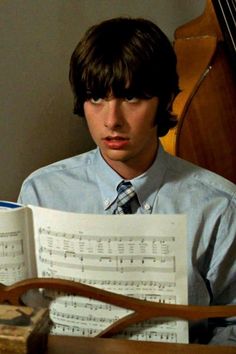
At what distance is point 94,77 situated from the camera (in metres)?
0.76

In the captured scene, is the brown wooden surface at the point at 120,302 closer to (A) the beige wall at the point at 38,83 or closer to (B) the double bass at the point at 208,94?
(A) the beige wall at the point at 38,83

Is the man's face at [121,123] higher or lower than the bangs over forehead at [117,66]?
lower

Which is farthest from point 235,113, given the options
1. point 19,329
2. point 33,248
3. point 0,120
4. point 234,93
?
point 19,329

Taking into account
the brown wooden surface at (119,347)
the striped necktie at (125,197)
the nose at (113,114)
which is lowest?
the brown wooden surface at (119,347)

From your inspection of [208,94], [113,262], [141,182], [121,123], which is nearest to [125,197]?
[141,182]

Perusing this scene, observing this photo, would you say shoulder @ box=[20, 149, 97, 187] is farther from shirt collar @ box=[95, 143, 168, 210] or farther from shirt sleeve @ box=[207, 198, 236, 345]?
shirt sleeve @ box=[207, 198, 236, 345]

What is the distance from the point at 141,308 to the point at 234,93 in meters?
0.78

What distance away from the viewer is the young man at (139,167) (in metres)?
0.75

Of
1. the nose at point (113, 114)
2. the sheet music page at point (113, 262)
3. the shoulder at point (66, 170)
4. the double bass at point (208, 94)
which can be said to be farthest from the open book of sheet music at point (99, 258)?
the double bass at point (208, 94)

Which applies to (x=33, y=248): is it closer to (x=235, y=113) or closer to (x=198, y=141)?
(x=198, y=141)

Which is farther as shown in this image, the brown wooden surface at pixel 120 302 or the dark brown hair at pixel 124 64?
the dark brown hair at pixel 124 64

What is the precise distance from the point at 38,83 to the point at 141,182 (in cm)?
29

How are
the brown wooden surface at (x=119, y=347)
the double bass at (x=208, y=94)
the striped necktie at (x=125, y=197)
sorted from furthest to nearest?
1. the double bass at (x=208, y=94)
2. the striped necktie at (x=125, y=197)
3. the brown wooden surface at (x=119, y=347)

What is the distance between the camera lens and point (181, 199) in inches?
33.4
